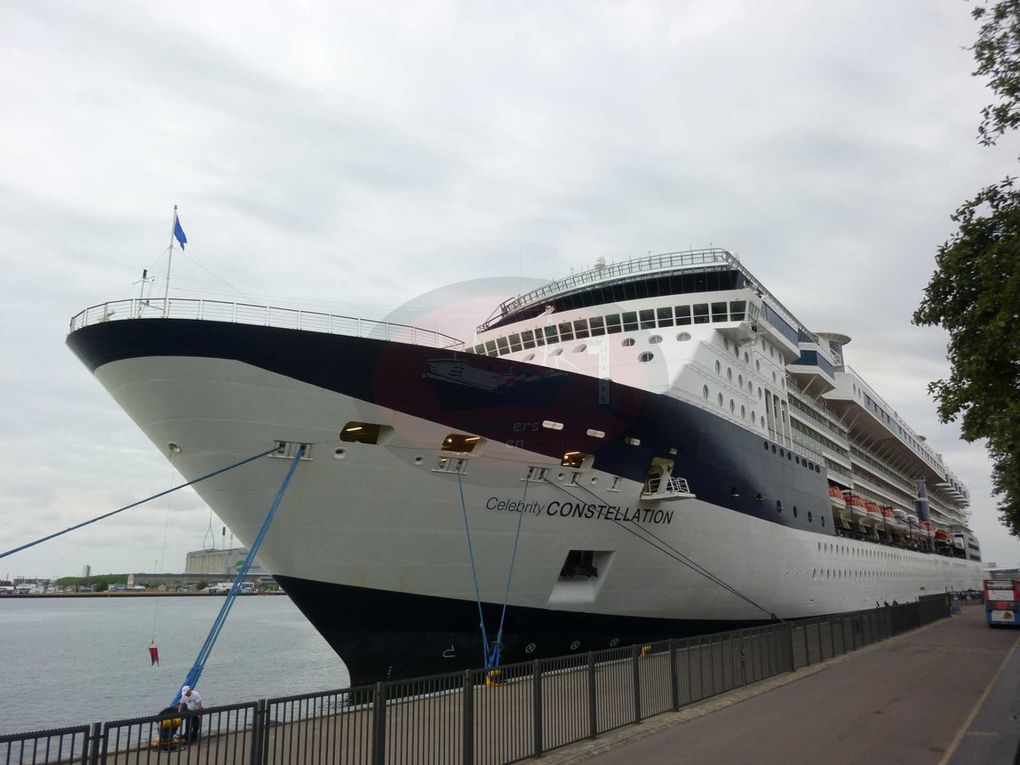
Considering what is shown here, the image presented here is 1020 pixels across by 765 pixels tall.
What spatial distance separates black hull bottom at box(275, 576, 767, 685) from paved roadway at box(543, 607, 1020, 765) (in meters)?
3.85

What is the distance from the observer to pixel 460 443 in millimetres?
12703

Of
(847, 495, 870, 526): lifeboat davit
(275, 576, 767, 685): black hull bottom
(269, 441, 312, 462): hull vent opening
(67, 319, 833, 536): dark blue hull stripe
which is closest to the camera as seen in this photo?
(67, 319, 833, 536): dark blue hull stripe

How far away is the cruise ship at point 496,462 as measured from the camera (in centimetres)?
1136

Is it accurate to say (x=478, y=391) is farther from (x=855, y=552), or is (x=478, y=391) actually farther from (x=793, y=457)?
(x=855, y=552)

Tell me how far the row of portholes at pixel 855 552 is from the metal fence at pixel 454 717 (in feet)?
44.4

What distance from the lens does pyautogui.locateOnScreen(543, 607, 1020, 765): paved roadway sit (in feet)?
27.9

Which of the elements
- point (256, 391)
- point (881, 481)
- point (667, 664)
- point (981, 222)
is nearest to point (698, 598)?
point (667, 664)

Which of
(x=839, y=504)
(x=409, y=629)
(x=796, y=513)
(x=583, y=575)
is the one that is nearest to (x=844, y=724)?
(x=583, y=575)

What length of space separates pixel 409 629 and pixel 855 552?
24.3m

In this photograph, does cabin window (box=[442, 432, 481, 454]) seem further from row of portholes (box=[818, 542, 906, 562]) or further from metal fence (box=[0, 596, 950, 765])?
row of portholes (box=[818, 542, 906, 562])

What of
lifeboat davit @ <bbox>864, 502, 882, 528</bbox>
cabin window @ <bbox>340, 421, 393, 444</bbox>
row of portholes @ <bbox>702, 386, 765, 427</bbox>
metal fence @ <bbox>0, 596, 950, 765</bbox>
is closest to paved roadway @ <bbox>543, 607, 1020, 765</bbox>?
metal fence @ <bbox>0, 596, 950, 765</bbox>

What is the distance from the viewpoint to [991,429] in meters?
12.7

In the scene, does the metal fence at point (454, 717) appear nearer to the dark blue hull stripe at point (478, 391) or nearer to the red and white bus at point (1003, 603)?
the dark blue hull stripe at point (478, 391)

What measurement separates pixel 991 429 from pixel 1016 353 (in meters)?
1.78
